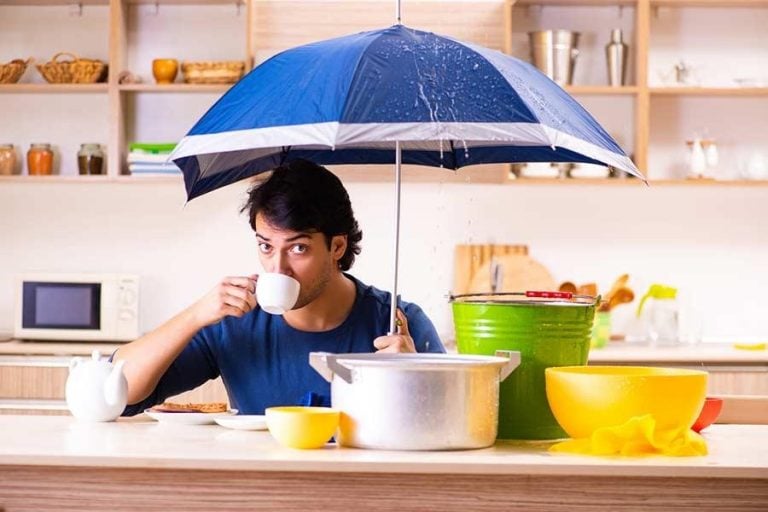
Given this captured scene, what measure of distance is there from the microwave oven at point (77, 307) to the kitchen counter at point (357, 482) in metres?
3.02

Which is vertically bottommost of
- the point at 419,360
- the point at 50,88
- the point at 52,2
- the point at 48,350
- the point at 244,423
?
the point at 48,350

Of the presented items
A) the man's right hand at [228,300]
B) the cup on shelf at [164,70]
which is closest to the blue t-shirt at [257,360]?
the man's right hand at [228,300]

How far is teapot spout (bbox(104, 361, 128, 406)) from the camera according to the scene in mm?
2350

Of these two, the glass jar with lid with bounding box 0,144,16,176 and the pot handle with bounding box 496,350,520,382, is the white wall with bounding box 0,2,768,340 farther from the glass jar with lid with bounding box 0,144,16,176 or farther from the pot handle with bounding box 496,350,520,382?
the pot handle with bounding box 496,350,520,382

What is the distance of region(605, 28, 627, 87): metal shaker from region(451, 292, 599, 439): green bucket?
3.01m

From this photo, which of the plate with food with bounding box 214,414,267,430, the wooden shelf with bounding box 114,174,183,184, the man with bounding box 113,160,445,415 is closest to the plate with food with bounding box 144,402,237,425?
the plate with food with bounding box 214,414,267,430

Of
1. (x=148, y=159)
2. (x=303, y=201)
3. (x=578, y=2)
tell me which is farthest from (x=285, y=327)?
(x=578, y=2)

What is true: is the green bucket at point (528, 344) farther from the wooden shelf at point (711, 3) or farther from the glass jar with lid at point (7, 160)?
the glass jar with lid at point (7, 160)

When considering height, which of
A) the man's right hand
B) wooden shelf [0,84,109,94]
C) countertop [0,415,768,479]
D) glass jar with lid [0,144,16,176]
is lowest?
countertop [0,415,768,479]

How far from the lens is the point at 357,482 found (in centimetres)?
192

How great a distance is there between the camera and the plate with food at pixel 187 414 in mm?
2361

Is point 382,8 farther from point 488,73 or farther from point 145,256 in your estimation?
point 488,73

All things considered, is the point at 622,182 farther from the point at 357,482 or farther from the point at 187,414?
the point at 357,482

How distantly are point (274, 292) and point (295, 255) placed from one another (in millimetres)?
205
